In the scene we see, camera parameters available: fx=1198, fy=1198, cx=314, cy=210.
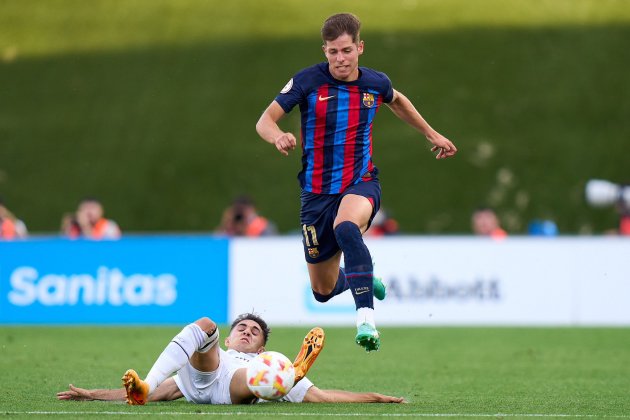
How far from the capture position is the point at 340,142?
25.9ft

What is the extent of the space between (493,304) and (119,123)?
15.2m

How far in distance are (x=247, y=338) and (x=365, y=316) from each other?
858 millimetres

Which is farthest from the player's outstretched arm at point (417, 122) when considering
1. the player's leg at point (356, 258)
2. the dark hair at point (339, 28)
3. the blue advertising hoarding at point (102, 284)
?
the blue advertising hoarding at point (102, 284)

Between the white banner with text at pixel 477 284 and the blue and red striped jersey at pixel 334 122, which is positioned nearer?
the blue and red striped jersey at pixel 334 122

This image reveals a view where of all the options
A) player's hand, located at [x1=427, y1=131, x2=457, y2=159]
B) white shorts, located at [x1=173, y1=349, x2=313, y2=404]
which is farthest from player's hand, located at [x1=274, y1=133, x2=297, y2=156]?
player's hand, located at [x1=427, y1=131, x2=457, y2=159]

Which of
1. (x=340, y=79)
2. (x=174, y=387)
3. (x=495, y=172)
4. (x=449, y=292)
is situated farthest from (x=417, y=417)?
(x=495, y=172)

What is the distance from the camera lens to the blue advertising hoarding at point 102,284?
15.6 metres

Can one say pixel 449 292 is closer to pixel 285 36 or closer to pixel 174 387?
pixel 174 387

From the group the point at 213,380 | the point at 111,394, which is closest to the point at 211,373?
the point at 213,380

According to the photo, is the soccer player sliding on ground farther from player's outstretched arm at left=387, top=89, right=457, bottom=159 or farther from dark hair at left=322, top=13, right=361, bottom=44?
dark hair at left=322, top=13, right=361, bottom=44

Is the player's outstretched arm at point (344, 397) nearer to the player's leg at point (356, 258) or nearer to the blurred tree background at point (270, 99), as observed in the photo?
the player's leg at point (356, 258)

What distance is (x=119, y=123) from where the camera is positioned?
28891 mm

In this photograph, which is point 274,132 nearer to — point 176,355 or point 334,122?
point 334,122

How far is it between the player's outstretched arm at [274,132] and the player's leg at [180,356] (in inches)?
45.0
